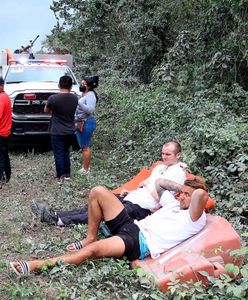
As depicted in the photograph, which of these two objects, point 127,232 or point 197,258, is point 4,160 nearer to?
point 127,232

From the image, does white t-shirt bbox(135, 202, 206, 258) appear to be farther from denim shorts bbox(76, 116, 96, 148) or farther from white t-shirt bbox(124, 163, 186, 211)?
denim shorts bbox(76, 116, 96, 148)

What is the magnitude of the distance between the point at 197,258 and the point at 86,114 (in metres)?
4.39

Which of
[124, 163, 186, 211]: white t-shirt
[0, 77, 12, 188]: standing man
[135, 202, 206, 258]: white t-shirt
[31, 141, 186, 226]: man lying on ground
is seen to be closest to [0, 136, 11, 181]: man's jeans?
[0, 77, 12, 188]: standing man

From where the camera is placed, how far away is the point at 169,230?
445 centimetres

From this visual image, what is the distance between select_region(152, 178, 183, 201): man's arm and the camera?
5.10 m

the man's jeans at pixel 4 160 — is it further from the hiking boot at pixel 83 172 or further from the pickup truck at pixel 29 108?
the pickup truck at pixel 29 108

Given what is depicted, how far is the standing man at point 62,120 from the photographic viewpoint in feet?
24.3

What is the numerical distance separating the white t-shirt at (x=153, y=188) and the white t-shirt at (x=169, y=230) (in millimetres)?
768

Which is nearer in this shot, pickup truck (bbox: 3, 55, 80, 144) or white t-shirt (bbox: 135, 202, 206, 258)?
white t-shirt (bbox: 135, 202, 206, 258)

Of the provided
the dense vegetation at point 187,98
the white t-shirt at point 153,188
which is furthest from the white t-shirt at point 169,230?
the white t-shirt at point 153,188

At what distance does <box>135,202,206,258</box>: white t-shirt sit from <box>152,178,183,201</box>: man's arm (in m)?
0.57

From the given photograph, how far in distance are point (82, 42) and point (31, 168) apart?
18349 millimetres

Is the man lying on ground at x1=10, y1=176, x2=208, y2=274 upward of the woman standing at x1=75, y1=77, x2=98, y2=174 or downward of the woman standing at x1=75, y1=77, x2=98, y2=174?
downward

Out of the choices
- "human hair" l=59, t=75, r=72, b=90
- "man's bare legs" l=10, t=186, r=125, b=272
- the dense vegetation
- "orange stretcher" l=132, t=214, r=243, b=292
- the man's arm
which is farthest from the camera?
"human hair" l=59, t=75, r=72, b=90
